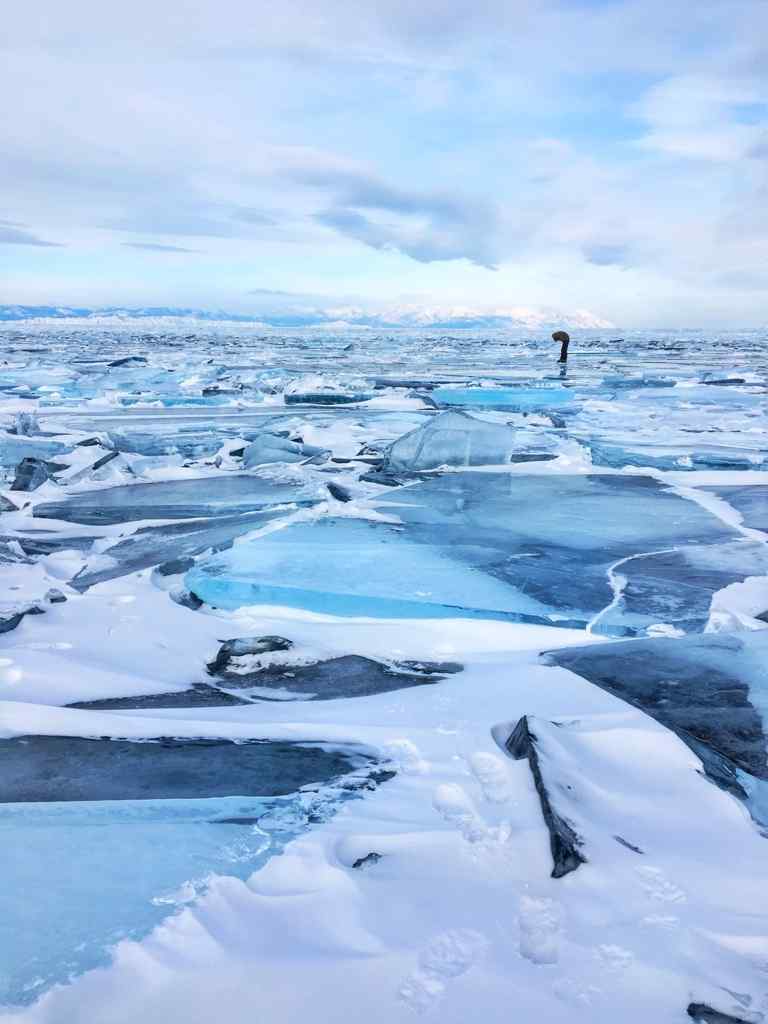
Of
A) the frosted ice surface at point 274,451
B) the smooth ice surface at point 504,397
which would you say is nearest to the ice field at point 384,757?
the frosted ice surface at point 274,451

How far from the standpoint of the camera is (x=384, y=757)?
2240 millimetres

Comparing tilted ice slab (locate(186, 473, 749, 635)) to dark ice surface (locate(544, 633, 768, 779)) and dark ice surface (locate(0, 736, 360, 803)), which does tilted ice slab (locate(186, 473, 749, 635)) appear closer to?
dark ice surface (locate(544, 633, 768, 779))

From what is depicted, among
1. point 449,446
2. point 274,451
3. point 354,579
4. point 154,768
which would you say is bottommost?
point 154,768

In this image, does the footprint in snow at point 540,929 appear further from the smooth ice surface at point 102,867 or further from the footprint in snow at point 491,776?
the smooth ice surface at point 102,867

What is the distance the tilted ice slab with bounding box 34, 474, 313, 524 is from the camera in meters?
5.59

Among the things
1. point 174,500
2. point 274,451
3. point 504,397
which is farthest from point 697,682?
point 504,397

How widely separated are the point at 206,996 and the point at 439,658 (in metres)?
1.87

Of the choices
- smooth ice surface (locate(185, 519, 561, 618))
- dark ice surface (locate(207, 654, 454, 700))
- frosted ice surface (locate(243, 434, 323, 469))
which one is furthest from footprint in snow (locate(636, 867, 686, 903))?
frosted ice surface (locate(243, 434, 323, 469))

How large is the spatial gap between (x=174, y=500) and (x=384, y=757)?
428cm

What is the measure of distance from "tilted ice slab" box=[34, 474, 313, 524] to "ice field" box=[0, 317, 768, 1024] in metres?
0.06

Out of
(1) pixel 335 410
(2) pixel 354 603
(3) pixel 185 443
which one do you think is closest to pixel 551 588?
(2) pixel 354 603

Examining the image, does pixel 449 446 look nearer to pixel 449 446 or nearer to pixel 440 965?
pixel 449 446

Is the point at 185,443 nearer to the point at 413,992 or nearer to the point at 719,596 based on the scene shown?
the point at 719,596

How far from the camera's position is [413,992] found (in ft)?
4.39
